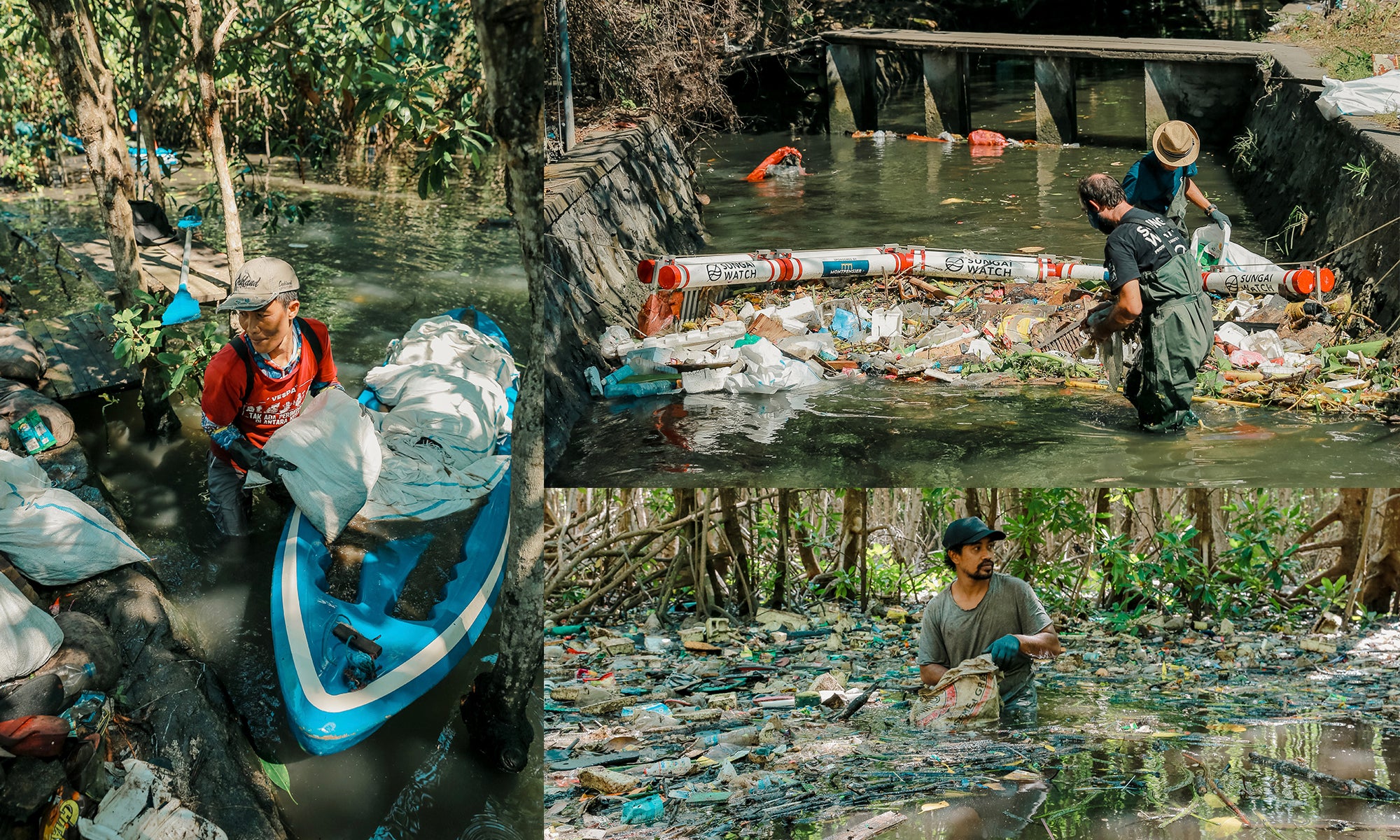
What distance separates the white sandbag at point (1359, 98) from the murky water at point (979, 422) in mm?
637

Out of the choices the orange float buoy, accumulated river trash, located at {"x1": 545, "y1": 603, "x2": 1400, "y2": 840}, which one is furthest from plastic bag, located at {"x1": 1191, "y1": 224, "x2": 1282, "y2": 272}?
the orange float buoy

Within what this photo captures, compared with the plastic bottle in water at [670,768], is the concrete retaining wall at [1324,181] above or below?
above

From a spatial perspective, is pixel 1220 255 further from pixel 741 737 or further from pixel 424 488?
pixel 424 488

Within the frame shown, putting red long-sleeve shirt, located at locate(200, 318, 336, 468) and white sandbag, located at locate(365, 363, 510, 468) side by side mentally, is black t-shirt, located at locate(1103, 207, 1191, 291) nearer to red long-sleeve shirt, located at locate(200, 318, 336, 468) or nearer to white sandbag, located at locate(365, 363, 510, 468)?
white sandbag, located at locate(365, 363, 510, 468)

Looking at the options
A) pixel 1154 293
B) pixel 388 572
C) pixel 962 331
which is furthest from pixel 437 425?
pixel 1154 293

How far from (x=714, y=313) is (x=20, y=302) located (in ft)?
12.0

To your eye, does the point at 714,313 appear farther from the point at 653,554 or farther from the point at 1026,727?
the point at 1026,727

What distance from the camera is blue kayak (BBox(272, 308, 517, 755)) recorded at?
320 centimetres

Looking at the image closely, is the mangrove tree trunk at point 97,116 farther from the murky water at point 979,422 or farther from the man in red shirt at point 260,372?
the murky water at point 979,422

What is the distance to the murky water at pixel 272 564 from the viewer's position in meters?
3.21

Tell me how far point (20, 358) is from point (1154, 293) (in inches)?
179

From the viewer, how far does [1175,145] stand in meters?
4.02

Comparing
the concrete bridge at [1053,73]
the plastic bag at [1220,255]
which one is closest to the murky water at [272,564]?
the concrete bridge at [1053,73]

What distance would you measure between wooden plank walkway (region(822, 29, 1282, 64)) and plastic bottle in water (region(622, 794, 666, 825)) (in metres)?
4.51
